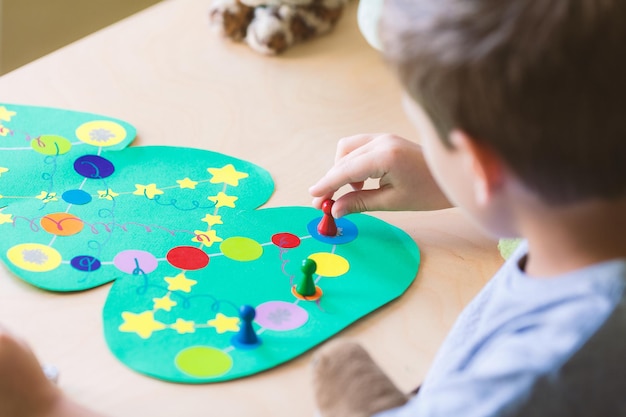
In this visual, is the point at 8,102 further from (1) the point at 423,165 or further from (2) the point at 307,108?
(1) the point at 423,165

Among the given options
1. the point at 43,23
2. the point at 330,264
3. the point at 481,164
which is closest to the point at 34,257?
the point at 330,264

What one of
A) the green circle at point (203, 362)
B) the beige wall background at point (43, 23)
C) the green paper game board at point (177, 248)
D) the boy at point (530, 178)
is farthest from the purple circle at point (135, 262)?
the beige wall background at point (43, 23)

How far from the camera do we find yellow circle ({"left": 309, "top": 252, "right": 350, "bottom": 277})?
787 mm

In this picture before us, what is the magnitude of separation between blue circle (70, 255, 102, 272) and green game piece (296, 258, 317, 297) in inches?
7.4

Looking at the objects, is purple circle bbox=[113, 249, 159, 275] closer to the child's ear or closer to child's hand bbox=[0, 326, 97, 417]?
child's hand bbox=[0, 326, 97, 417]

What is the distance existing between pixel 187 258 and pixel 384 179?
0.23 metres

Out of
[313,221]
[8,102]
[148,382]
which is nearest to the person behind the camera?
[148,382]

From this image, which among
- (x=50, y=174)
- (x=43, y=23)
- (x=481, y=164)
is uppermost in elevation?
(x=481, y=164)

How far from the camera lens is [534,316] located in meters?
0.55

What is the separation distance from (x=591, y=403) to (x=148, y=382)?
34cm

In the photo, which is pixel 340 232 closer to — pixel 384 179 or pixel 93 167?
pixel 384 179

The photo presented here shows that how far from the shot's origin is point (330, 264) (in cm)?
80

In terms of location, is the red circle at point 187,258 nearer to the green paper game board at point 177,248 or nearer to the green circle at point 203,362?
the green paper game board at point 177,248

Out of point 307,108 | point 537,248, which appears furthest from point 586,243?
point 307,108
